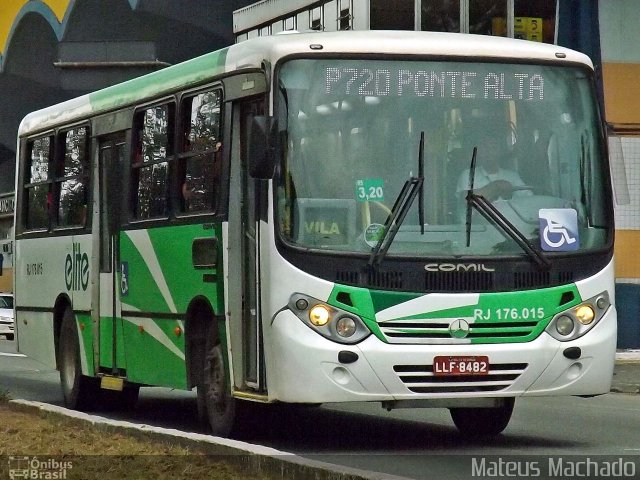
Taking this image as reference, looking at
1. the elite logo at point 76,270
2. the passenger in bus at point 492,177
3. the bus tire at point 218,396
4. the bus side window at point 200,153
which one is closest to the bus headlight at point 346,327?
the passenger in bus at point 492,177

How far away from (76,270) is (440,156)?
6.09 meters

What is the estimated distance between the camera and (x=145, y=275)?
15289 millimetres

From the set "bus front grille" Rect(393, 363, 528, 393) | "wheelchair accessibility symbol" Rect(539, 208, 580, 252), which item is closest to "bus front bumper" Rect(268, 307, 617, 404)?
"bus front grille" Rect(393, 363, 528, 393)

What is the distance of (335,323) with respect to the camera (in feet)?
40.0

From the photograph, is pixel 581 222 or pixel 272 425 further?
pixel 272 425

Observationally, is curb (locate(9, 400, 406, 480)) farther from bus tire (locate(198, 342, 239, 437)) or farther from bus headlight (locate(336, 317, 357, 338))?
bus headlight (locate(336, 317, 357, 338))

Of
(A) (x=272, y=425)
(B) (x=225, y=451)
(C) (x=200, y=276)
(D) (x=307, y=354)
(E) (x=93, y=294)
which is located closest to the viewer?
(B) (x=225, y=451)

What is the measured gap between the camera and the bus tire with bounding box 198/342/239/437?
527 inches

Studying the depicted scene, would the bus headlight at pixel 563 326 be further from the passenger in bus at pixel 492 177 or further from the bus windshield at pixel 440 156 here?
the passenger in bus at pixel 492 177

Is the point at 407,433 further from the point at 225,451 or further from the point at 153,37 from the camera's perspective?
the point at 153,37

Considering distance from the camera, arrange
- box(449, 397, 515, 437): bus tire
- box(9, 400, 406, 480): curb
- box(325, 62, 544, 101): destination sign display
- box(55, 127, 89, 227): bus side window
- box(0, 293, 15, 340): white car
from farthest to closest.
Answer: box(0, 293, 15, 340): white car
box(55, 127, 89, 227): bus side window
box(449, 397, 515, 437): bus tire
box(325, 62, 544, 101): destination sign display
box(9, 400, 406, 480): curb

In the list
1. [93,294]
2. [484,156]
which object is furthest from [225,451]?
[93,294]

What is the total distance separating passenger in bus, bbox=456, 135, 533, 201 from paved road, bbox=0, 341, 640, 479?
1.88 meters

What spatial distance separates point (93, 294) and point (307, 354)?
5313 millimetres
